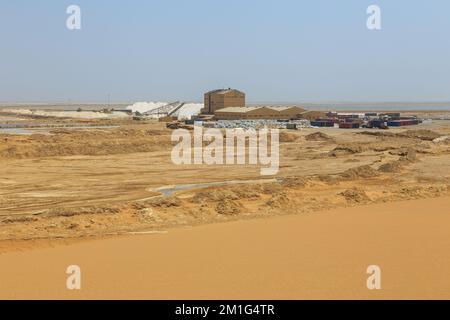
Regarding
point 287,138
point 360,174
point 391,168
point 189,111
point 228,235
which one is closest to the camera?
point 228,235

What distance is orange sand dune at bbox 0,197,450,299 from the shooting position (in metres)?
7.57

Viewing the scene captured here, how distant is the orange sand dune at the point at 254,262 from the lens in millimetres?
7570

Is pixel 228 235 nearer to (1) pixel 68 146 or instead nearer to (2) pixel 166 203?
(2) pixel 166 203

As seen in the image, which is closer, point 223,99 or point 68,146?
point 68,146

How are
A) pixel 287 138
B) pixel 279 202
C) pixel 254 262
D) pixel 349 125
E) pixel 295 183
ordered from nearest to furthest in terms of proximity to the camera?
pixel 254 262 < pixel 279 202 < pixel 295 183 < pixel 287 138 < pixel 349 125

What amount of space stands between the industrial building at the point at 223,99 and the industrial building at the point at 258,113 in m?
5.66

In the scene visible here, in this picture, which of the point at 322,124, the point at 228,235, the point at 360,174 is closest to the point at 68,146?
the point at 360,174

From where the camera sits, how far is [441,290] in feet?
24.3

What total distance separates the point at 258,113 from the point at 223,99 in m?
11.4

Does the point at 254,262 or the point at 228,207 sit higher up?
the point at 254,262

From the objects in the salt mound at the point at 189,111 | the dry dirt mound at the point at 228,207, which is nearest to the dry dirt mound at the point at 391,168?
the dry dirt mound at the point at 228,207

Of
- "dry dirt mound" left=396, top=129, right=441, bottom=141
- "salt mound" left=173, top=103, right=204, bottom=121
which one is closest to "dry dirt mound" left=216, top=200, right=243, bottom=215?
"dry dirt mound" left=396, top=129, right=441, bottom=141

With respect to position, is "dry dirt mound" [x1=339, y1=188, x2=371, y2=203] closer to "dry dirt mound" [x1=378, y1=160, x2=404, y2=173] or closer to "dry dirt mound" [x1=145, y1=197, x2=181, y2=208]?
"dry dirt mound" [x1=145, y1=197, x2=181, y2=208]

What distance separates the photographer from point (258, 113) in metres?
83.4
